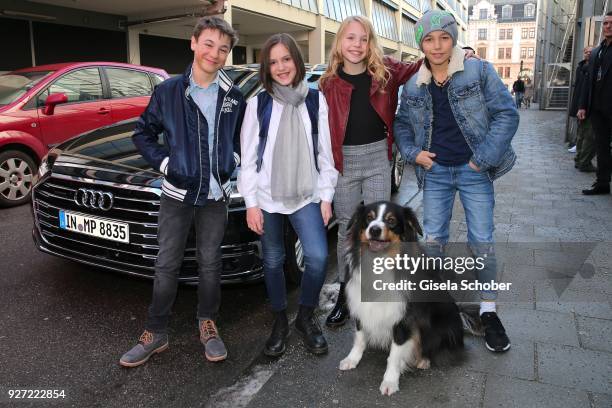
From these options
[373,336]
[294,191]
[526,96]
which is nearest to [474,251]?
[373,336]

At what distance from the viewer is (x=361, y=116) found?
325cm

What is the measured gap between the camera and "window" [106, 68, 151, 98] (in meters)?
7.85

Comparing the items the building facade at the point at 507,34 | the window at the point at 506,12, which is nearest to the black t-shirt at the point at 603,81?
the building facade at the point at 507,34

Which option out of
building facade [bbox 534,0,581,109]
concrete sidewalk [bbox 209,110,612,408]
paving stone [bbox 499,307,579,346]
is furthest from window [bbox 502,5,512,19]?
paving stone [bbox 499,307,579,346]

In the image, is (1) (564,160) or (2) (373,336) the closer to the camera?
(2) (373,336)

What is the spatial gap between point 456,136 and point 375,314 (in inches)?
49.1

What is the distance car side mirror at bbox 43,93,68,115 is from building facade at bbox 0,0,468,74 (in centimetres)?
880

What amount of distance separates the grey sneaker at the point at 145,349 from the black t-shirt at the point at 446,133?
2114mm

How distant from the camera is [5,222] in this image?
5895 millimetres

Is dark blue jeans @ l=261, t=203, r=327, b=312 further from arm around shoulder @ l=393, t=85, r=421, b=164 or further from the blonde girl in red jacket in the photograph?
arm around shoulder @ l=393, t=85, r=421, b=164

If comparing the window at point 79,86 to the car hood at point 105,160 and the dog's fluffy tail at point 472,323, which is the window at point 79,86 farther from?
the dog's fluffy tail at point 472,323

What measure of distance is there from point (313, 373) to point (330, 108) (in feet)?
5.32

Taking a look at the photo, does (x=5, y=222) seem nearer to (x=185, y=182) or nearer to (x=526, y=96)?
(x=185, y=182)

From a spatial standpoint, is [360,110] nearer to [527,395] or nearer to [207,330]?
[207,330]
